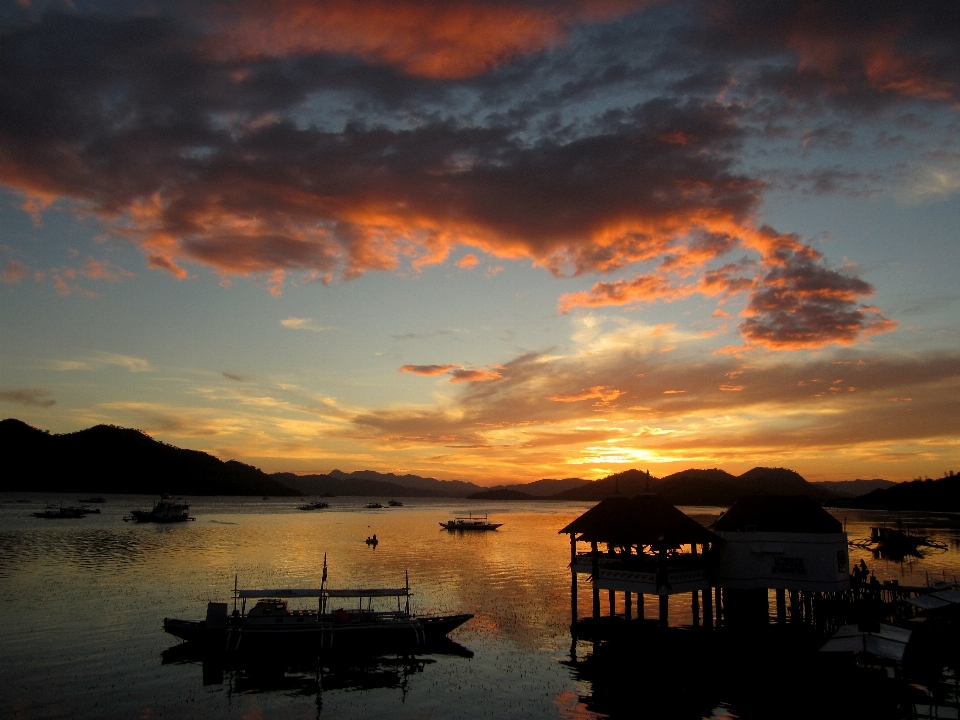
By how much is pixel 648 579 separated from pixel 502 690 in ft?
34.4

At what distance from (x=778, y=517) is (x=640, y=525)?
820cm

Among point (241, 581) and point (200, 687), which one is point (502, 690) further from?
point (241, 581)

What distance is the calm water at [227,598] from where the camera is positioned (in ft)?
100

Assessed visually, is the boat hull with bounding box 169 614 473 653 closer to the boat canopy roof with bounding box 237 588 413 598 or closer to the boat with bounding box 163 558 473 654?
the boat with bounding box 163 558 473 654

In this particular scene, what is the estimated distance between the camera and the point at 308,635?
3884 cm

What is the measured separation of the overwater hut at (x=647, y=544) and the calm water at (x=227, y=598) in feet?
18.9

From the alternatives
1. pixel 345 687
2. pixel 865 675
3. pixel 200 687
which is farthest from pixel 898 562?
pixel 200 687

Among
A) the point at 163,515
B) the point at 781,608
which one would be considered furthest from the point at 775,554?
the point at 163,515

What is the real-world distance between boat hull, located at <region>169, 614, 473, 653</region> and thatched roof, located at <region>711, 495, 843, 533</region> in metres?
20.2

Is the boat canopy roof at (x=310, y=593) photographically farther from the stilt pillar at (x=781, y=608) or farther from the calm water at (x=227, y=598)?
the stilt pillar at (x=781, y=608)

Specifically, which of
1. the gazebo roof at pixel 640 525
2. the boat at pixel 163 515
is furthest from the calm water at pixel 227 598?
the boat at pixel 163 515

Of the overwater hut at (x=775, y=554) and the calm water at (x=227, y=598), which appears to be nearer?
the calm water at (x=227, y=598)

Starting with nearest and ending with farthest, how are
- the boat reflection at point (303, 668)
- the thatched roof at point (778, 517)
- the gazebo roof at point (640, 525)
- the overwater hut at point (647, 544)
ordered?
1. the boat reflection at point (303, 668)
2. the overwater hut at point (647, 544)
3. the gazebo roof at point (640, 525)
4. the thatched roof at point (778, 517)

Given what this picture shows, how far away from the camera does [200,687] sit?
108ft
